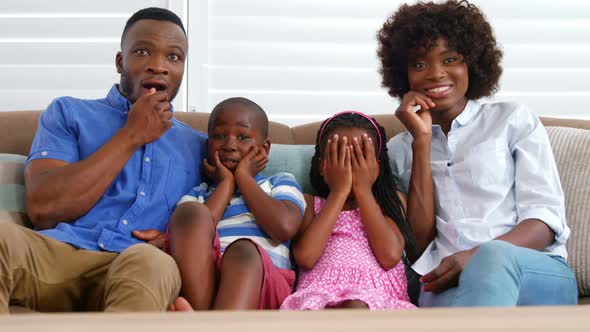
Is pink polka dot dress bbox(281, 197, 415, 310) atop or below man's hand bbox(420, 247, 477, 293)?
below

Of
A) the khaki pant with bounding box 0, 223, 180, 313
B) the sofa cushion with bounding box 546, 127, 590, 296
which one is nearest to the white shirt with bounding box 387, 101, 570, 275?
the sofa cushion with bounding box 546, 127, 590, 296

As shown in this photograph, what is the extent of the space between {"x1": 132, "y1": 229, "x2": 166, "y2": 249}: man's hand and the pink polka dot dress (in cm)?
30

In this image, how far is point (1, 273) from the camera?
1196 millimetres

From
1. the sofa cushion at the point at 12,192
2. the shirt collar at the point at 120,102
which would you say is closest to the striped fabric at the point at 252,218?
the shirt collar at the point at 120,102

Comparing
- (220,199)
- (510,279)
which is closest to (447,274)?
(510,279)

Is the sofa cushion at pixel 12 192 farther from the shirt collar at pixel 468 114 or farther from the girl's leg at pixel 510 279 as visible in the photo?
the shirt collar at pixel 468 114

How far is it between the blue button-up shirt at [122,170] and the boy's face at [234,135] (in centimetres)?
7

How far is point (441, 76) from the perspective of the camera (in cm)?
172

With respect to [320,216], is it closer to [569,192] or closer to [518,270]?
[518,270]

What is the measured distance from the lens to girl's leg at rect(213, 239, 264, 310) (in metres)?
1.31

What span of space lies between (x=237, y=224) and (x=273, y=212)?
114 millimetres

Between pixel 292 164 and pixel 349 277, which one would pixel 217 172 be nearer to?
pixel 292 164

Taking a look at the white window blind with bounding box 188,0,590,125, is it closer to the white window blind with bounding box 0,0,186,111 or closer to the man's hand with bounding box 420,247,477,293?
the white window blind with bounding box 0,0,186,111

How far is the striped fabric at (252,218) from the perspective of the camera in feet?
5.12
